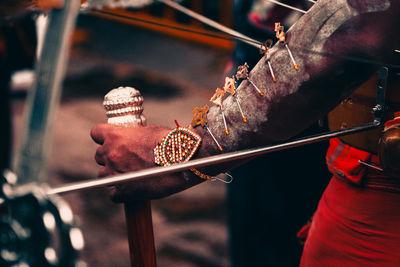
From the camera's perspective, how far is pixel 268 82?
901 mm

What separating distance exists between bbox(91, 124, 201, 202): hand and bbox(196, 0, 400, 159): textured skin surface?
0.14 meters

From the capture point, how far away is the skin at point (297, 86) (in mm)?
808

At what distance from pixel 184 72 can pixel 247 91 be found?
4633mm

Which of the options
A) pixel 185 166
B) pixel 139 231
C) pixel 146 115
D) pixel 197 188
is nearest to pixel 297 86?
pixel 185 166

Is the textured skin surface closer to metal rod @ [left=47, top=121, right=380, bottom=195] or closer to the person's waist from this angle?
metal rod @ [left=47, top=121, right=380, bottom=195]

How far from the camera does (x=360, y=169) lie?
107cm

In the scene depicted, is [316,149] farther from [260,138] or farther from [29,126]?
[29,126]

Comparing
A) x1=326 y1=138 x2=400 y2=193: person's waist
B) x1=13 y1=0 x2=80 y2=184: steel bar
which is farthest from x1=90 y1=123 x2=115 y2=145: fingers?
x1=326 y1=138 x2=400 y2=193: person's waist

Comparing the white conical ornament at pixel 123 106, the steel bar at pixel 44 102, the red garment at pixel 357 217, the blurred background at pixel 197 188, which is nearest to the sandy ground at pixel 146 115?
the blurred background at pixel 197 188

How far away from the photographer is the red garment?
3.44ft

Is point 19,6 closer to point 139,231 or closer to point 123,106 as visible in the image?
point 123,106

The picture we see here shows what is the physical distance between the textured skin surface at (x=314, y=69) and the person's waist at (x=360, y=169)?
22 cm

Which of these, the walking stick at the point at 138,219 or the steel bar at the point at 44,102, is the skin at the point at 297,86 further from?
the steel bar at the point at 44,102

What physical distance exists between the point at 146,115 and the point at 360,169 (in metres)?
2.95
